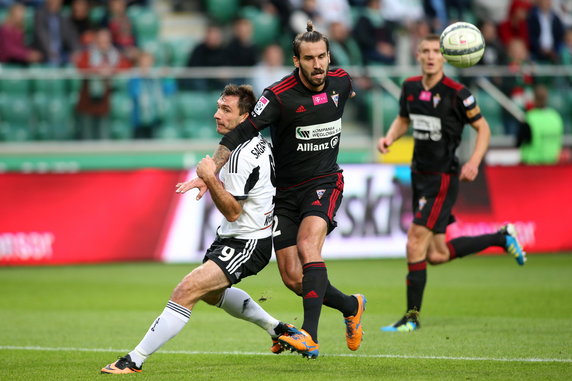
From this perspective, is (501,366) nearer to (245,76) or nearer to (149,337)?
(149,337)

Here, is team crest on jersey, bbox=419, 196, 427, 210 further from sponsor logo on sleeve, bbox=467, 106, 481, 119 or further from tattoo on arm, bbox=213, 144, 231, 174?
tattoo on arm, bbox=213, 144, 231, 174

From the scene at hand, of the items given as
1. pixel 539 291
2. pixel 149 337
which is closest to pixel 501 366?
pixel 149 337

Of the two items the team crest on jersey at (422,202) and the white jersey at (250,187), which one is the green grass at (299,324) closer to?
the white jersey at (250,187)

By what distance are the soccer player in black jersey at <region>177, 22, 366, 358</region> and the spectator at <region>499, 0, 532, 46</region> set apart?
1546 centimetres

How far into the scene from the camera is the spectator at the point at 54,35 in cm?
1911

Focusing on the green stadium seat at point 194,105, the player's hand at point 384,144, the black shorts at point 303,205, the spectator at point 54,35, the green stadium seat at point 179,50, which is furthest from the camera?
the green stadium seat at point 179,50

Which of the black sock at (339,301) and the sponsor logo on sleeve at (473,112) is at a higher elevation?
the sponsor logo on sleeve at (473,112)

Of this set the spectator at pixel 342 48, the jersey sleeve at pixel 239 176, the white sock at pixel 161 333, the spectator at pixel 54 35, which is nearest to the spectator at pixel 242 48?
the spectator at pixel 342 48

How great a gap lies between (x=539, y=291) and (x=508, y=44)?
11.1 m

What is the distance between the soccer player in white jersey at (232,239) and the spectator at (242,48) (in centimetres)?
1210

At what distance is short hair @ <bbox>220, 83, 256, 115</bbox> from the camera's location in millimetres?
7523

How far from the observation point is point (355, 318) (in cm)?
770

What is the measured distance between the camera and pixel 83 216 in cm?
1583

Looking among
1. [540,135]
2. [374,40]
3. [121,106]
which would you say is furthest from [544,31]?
[121,106]
